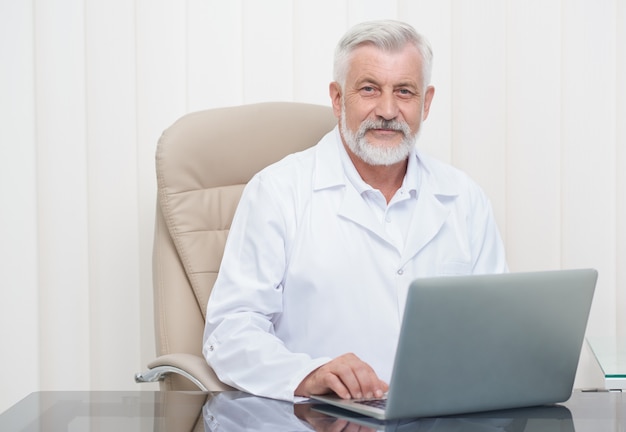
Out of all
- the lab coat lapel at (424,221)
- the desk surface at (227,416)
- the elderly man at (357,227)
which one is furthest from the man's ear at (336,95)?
the desk surface at (227,416)

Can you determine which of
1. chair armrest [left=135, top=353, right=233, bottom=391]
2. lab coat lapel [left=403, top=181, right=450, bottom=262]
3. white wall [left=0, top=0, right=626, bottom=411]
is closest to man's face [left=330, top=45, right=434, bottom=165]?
lab coat lapel [left=403, top=181, right=450, bottom=262]

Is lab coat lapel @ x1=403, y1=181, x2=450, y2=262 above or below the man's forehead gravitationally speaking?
below

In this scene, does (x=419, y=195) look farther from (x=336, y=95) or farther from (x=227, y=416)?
(x=227, y=416)

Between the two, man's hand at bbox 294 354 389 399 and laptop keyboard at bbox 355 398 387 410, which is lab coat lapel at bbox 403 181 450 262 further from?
laptop keyboard at bbox 355 398 387 410

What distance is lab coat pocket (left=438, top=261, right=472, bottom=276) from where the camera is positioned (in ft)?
6.46

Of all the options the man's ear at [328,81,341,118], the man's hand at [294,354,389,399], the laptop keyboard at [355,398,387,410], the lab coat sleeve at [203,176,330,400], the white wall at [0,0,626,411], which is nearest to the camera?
the laptop keyboard at [355,398,387,410]

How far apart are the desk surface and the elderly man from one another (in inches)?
15.6

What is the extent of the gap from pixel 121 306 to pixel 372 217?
0.86m

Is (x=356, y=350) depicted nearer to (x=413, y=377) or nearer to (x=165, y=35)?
(x=413, y=377)

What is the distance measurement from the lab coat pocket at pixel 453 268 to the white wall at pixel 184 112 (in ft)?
1.83

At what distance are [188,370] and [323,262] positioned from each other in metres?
0.38

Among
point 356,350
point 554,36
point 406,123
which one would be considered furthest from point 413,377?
point 554,36

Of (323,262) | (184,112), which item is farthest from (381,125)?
(184,112)

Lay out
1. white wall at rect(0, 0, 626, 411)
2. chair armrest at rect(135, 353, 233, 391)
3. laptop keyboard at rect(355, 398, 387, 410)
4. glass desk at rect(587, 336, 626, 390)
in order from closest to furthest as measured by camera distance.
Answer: laptop keyboard at rect(355, 398, 387, 410) → chair armrest at rect(135, 353, 233, 391) → glass desk at rect(587, 336, 626, 390) → white wall at rect(0, 0, 626, 411)
